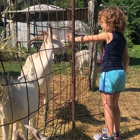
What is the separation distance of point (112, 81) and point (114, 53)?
0.35 metres

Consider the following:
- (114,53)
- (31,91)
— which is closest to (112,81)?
(114,53)

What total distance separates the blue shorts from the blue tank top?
64 millimetres

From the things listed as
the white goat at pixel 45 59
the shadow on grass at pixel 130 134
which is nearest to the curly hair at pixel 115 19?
the white goat at pixel 45 59

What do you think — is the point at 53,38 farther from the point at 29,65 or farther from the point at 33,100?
the point at 33,100

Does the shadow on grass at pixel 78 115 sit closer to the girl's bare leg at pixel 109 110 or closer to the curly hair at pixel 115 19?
the girl's bare leg at pixel 109 110

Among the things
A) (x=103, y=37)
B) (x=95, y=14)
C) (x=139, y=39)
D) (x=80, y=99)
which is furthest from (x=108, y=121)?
(x=139, y=39)

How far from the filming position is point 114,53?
3.91m

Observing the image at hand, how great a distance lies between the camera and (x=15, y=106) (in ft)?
11.2

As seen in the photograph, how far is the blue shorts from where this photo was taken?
3.93 metres

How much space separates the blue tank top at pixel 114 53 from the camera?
3879mm

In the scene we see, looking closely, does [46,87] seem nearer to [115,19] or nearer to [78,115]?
[78,115]

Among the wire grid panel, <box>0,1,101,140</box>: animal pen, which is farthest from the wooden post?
the wire grid panel

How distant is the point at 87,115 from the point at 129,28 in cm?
1804

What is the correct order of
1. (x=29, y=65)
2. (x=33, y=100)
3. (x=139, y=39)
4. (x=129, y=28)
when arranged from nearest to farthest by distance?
(x=33, y=100) → (x=29, y=65) → (x=129, y=28) → (x=139, y=39)
